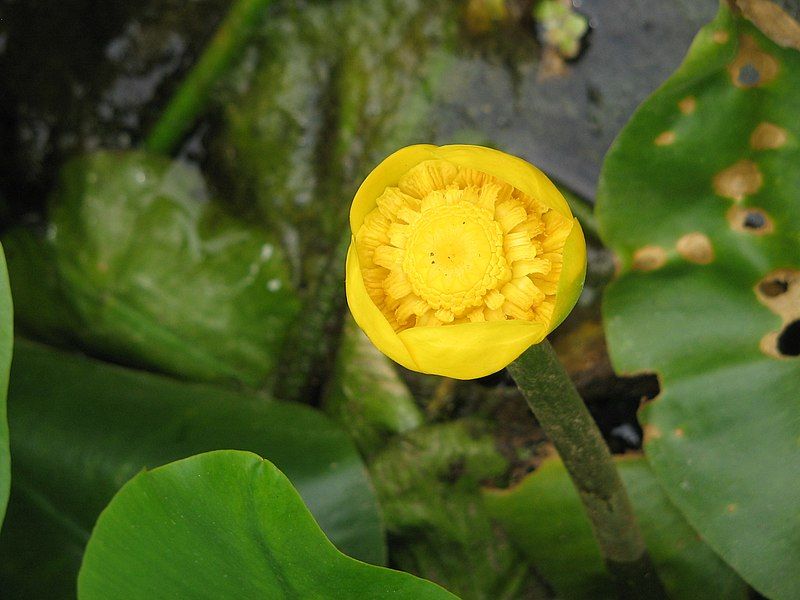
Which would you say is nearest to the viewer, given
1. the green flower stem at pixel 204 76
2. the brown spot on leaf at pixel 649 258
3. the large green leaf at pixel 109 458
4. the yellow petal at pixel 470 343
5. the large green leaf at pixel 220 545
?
the yellow petal at pixel 470 343

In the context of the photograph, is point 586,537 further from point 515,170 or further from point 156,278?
point 156,278

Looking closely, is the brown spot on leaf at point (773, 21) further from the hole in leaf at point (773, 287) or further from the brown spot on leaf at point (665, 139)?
the hole in leaf at point (773, 287)

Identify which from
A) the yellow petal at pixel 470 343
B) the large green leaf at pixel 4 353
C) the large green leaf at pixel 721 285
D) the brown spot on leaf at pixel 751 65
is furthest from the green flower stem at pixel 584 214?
the large green leaf at pixel 4 353

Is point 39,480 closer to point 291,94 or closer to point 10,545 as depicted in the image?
point 10,545

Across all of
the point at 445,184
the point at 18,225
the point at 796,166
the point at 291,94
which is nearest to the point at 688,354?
the point at 796,166

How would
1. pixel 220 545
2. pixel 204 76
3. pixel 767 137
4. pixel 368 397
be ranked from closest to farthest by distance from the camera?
pixel 220 545, pixel 767 137, pixel 368 397, pixel 204 76

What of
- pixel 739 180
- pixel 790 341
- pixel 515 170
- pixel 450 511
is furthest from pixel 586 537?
pixel 515 170
